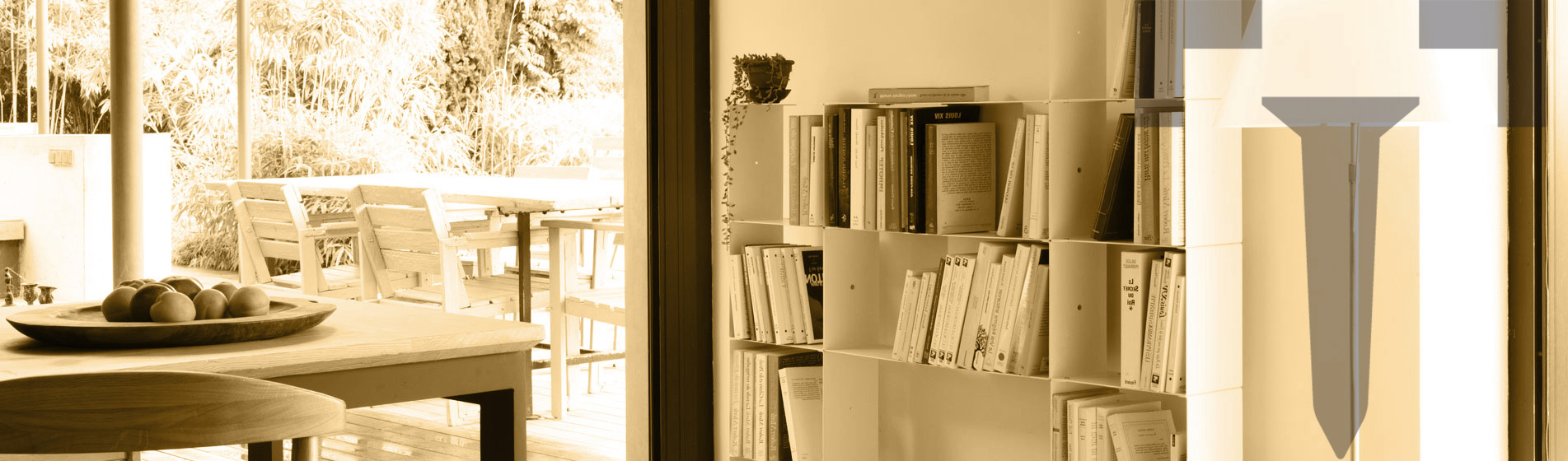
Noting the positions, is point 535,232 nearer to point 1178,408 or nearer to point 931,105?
point 931,105

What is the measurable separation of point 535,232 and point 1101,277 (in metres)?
3.13

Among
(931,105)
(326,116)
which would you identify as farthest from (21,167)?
(931,105)

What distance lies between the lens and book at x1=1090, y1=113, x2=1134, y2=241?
2584 mm

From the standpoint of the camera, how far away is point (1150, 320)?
2.54 m

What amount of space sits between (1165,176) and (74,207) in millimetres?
6867

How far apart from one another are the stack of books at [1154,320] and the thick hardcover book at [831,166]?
0.76m

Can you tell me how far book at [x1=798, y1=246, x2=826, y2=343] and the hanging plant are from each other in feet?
0.70

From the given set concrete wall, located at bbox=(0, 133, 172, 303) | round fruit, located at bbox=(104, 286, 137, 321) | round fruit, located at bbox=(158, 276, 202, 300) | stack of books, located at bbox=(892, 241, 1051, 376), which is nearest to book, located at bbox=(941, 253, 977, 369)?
stack of books, located at bbox=(892, 241, 1051, 376)

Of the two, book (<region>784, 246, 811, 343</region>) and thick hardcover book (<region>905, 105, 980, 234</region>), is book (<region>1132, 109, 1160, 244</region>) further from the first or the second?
book (<region>784, 246, 811, 343</region>)

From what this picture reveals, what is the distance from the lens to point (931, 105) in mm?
2939

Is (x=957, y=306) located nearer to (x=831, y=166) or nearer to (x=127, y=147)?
(x=831, y=166)

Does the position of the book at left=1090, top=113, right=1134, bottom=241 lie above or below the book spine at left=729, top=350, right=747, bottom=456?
above

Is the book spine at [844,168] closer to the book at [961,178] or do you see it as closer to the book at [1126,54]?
the book at [961,178]

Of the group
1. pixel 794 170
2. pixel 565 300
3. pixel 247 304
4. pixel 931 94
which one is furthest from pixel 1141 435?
pixel 565 300
